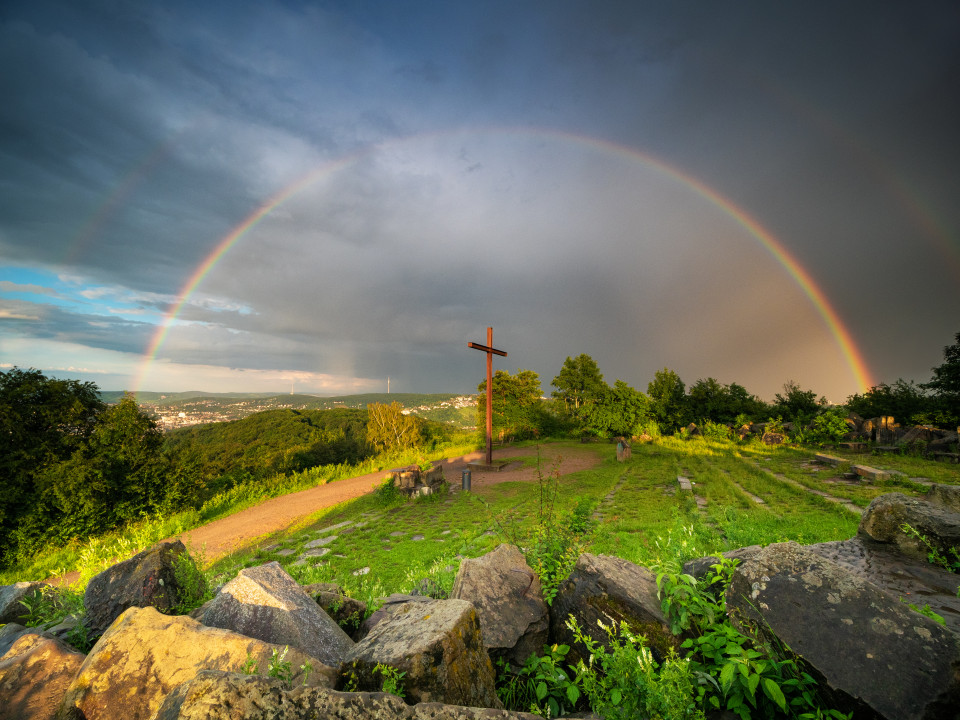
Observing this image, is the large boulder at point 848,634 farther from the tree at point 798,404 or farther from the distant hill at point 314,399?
the distant hill at point 314,399

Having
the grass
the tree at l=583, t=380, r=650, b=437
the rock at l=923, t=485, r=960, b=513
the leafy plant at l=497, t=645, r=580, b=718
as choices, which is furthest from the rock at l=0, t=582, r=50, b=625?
the tree at l=583, t=380, r=650, b=437

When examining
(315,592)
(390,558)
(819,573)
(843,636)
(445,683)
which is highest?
(819,573)

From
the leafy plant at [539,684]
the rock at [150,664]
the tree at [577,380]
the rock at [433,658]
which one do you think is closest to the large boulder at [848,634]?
the leafy plant at [539,684]

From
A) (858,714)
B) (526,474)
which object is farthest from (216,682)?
(526,474)

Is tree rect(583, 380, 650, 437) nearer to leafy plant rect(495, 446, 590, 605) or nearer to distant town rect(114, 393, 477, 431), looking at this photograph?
leafy plant rect(495, 446, 590, 605)

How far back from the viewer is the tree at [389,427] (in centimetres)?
3919

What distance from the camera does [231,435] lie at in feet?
139

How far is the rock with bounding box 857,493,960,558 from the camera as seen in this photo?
3.84 m

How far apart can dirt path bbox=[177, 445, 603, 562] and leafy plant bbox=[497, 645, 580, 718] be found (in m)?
4.28

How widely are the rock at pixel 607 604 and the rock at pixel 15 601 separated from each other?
494 centimetres

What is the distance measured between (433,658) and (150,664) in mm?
1628

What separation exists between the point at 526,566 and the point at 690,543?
1.94 m

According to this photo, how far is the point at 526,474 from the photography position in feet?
53.9

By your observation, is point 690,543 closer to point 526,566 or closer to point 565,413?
point 526,566
